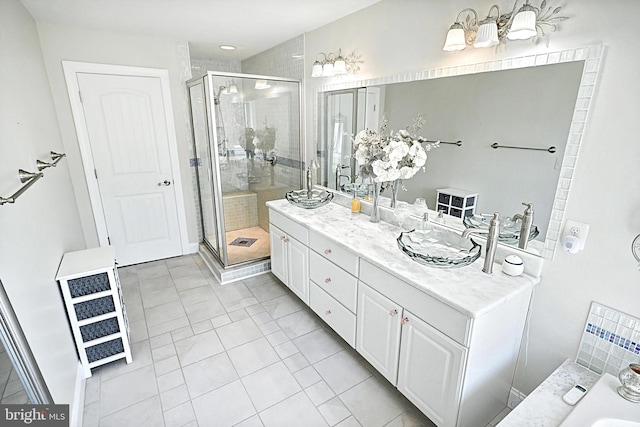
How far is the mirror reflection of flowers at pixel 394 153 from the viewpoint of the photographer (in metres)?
2.01

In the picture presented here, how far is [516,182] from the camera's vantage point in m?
1.64

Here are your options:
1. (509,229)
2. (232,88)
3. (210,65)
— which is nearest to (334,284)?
(509,229)

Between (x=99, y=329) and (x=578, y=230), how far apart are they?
9.15ft

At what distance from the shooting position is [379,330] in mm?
1825

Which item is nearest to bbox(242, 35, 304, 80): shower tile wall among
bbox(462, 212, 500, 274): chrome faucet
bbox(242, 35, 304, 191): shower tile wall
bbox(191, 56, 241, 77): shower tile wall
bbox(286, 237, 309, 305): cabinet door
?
bbox(242, 35, 304, 191): shower tile wall

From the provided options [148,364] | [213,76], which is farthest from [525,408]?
[213,76]

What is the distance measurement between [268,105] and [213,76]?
72 centimetres

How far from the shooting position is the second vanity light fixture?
4.45 feet

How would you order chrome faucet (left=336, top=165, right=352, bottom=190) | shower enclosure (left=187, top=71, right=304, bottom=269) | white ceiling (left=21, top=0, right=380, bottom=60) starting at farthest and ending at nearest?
shower enclosure (left=187, top=71, right=304, bottom=269)
chrome faucet (left=336, top=165, right=352, bottom=190)
white ceiling (left=21, top=0, right=380, bottom=60)

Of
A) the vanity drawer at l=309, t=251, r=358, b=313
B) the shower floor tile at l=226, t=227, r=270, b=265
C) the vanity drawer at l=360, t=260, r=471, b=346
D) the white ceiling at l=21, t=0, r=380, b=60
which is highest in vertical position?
the white ceiling at l=21, t=0, r=380, b=60

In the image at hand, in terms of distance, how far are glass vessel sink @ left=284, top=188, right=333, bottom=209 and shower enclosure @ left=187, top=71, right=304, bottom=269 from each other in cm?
44

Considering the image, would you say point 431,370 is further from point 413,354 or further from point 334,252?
point 334,252

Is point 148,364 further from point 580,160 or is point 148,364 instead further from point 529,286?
point 580,160

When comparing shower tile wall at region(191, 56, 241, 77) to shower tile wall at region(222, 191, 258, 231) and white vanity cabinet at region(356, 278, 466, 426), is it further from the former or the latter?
white vanity cabinet at region(356, 278, 466, 426)
